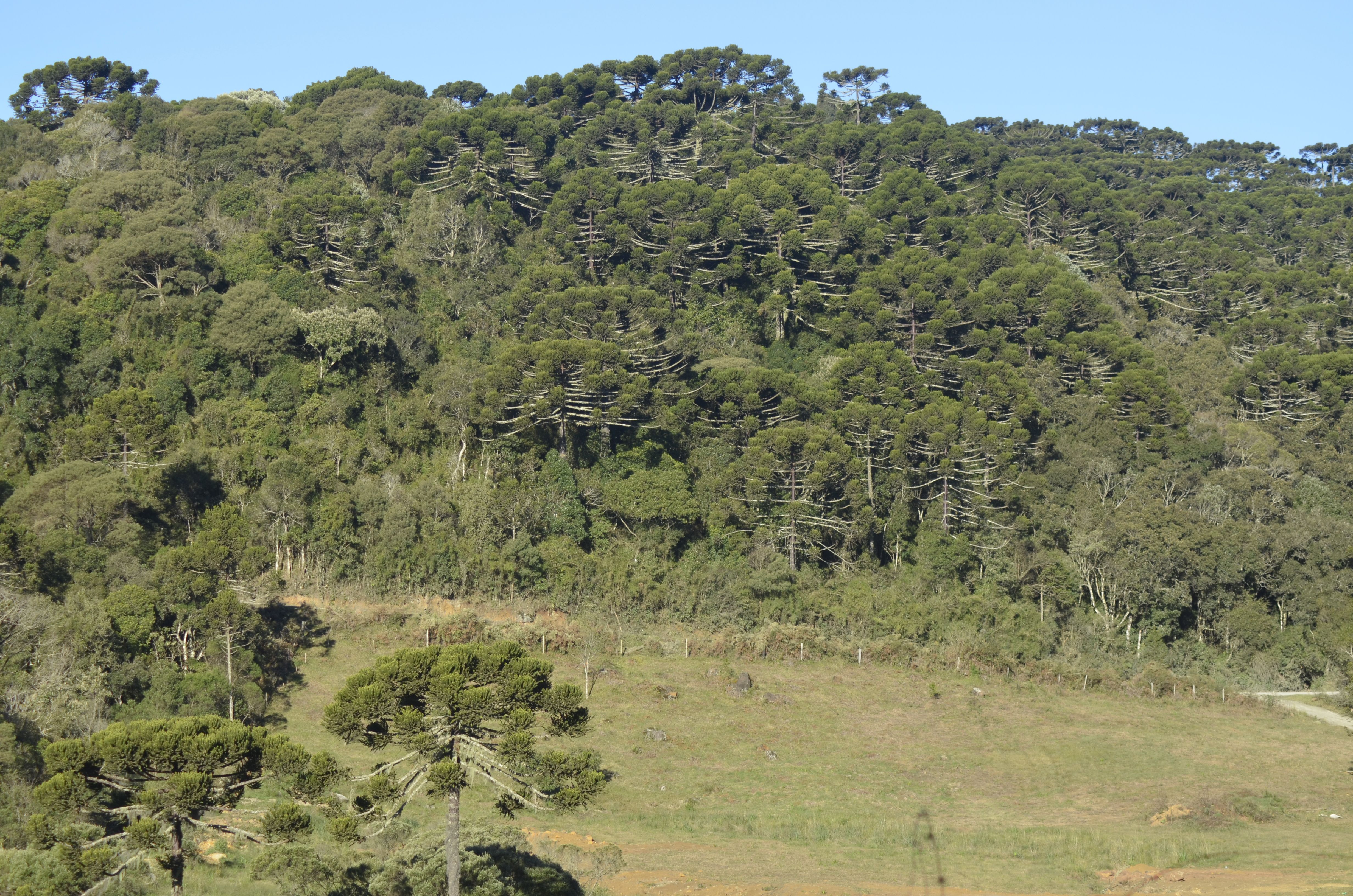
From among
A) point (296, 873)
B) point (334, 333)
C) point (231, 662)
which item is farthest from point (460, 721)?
point (334, 333)

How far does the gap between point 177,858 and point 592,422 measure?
1120 inches

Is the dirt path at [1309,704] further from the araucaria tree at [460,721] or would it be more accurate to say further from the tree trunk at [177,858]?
the tree trunk at [177,858]

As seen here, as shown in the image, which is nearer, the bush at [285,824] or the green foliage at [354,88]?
the bush at [285,824]

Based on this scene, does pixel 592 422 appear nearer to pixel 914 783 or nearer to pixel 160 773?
pixel 914 783

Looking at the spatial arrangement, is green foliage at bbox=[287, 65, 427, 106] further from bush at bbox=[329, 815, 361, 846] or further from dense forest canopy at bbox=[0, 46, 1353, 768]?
bush at bbox=[329, 815, 361, 846]

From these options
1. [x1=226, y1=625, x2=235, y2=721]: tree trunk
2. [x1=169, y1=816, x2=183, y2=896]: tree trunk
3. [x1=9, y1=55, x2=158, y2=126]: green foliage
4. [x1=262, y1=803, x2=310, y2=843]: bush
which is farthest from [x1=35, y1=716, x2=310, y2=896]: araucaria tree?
[x1=9, y1=55, x2=158, y2=126]: green foliage

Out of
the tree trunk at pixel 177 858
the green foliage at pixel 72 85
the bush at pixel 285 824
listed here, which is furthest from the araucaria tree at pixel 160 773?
the green foliage at pixel 72 85

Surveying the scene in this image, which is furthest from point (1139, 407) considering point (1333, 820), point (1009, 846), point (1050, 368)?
point (1009, 846)

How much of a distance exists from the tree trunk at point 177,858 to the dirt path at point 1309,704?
35.2 m

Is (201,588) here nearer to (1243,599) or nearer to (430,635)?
(430,635)

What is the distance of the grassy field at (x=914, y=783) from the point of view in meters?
24.8

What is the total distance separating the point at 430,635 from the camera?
3947 cm

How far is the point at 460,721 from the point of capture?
18453 millimetres

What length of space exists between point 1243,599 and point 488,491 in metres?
29.8
